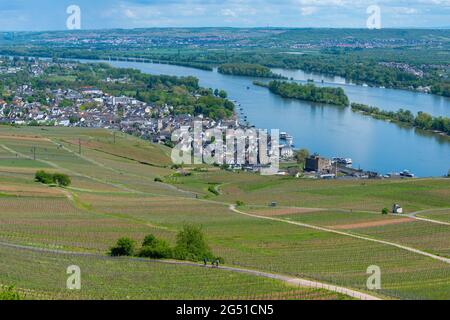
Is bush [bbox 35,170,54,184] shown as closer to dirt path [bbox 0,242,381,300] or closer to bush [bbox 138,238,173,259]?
dirt path [bbox 0,242,381,300]

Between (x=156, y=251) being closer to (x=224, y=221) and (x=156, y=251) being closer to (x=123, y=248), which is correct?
(x=123, y=248)

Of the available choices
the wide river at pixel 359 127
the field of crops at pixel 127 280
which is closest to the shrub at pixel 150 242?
the field of crops at pixel 127 280

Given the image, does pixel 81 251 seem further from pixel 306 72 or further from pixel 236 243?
pixel 306 72

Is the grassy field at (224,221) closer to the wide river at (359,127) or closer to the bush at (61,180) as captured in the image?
the bush at (61,180)

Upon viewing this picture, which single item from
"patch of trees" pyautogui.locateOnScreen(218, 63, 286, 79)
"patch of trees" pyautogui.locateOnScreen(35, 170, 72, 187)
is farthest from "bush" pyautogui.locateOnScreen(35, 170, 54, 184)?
"patch of trees" pyautogui.locateOnScreen(218, 63, 286, 79)

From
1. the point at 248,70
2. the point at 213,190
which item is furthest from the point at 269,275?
the point at 248,70

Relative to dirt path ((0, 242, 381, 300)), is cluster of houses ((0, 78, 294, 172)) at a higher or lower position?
lower
